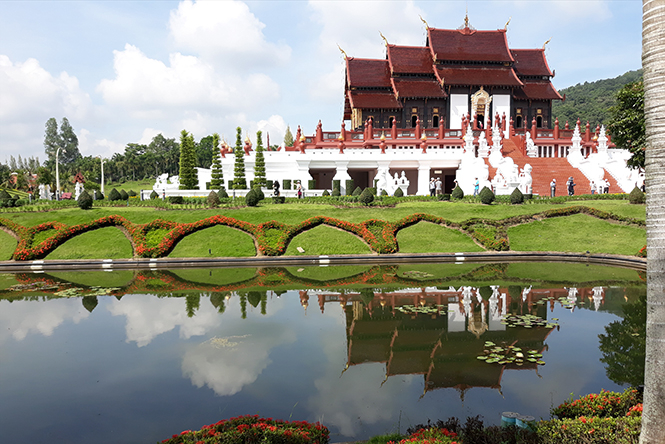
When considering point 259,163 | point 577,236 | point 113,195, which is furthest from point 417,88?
point 113,195

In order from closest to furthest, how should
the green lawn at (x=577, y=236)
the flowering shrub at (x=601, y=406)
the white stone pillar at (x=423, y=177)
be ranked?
the flowering shrub at (x=601, y=406)
the green lawn at (x=577, y=236)
the white stone pillar at (x=423, y=177)

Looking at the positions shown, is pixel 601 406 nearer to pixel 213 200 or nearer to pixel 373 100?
pixel 213 200

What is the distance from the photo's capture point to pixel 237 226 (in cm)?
2064

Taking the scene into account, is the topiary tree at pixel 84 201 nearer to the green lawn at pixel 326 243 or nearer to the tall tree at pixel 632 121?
the green lawn at pixel 326 243

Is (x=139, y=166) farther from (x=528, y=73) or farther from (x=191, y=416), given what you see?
(x=191, y=416)

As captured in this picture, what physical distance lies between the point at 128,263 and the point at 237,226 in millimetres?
4827

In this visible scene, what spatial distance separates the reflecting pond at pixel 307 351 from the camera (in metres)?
6.19

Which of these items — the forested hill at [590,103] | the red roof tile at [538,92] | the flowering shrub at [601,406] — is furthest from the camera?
the forested hill at [590,103]

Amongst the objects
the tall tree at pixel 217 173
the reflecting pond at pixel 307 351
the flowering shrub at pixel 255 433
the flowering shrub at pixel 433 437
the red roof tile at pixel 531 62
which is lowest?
the reflecting pond at pixel 307 351

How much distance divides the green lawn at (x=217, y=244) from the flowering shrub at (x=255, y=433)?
13.7m

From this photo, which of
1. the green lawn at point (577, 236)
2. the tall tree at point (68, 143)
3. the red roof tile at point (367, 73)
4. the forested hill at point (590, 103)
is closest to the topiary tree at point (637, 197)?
the green lawn at point (577, 236)

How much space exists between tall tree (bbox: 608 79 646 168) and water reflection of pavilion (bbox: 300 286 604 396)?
44.6 ft

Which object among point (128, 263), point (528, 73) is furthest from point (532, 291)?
point (528, 73)

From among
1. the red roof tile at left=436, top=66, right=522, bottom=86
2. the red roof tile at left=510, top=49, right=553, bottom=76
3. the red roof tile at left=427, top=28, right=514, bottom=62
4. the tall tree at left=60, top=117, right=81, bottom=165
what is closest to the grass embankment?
the red roof tile at left=436, top=66, right=522, bottom=86
